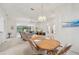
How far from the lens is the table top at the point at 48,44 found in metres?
1.76

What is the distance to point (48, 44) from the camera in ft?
5.81

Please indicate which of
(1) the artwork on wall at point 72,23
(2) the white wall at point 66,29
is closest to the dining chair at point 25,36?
(2) the white wall at point 66,29

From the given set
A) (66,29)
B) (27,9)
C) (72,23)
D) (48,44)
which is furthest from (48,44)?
(27,9)

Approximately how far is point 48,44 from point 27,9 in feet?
2.21

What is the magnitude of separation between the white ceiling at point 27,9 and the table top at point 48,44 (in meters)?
0.41

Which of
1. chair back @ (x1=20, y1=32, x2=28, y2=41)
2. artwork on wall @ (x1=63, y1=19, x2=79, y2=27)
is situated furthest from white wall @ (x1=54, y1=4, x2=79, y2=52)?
chair back @ (x1=20, y1=32, x2=28, y2=41)

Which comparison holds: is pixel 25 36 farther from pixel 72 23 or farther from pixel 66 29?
pixel 72 23

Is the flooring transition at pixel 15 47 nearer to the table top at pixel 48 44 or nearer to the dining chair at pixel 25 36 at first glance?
the dining chair at pixel 25 36

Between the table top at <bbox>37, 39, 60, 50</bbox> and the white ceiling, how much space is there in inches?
16.2

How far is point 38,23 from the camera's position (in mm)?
1760

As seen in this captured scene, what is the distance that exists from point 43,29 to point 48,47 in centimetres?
31

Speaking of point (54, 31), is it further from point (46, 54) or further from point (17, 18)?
point (17, 18)

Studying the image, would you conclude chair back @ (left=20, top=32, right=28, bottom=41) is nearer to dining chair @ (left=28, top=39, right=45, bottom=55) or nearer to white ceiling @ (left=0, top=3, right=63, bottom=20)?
dining chair @ (left=28, top=39, right=45, bottom=55)

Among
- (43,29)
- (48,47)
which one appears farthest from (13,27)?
(48,47)
